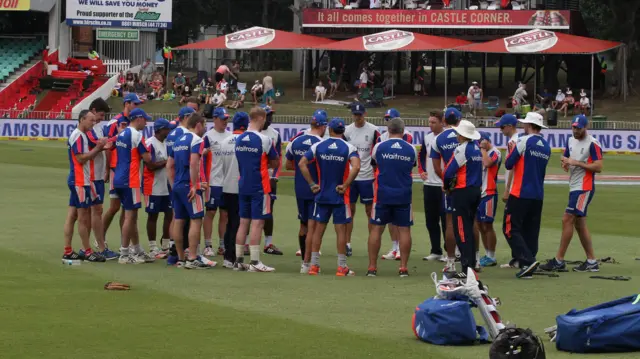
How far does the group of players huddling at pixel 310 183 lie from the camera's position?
1502cm

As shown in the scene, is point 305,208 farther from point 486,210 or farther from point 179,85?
point 179,85

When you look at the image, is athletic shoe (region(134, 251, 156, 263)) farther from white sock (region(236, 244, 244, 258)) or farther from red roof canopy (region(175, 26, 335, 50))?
red roof canopy (region(175, 26, 335, 50))

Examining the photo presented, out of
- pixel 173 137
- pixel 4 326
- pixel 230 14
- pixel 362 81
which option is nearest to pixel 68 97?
pixel 362 81

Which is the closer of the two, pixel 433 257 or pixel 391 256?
pixel 433 257

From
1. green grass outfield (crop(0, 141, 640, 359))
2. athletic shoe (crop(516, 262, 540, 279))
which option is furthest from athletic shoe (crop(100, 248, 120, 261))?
athletic shoe (crop(516, 262, 540, 279))

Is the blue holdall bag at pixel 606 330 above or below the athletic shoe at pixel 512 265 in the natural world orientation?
above

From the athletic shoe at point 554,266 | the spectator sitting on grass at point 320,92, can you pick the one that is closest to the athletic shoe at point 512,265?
the athletic shoe at point 554,266

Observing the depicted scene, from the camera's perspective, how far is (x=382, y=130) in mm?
40594

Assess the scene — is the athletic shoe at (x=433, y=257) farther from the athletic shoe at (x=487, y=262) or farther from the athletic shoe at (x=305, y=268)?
the athletic shoe at (x=305, y=268)

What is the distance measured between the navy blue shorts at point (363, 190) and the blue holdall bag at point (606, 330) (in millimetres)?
7214

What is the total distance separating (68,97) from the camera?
53125 mm

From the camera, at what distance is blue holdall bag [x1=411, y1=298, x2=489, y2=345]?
34.3ft

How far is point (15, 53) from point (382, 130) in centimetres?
2647

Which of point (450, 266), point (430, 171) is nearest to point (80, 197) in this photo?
point (430, 171)
